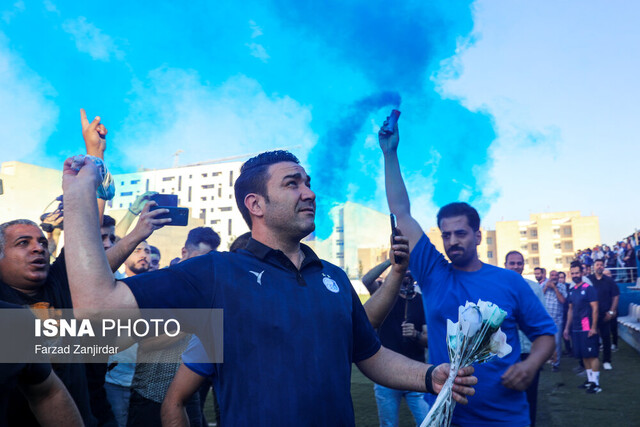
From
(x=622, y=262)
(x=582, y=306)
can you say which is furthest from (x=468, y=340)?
(x=622, y=262)

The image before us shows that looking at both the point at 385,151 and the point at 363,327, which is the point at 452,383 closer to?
the point at 363,327

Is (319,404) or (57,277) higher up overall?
(57,277)

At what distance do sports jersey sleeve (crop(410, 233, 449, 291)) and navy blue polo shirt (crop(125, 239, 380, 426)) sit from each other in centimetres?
171

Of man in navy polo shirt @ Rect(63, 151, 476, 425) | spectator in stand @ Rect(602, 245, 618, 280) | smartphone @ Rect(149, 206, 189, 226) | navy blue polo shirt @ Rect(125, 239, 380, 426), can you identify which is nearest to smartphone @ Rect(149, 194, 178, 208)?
smartphone @ Rect(149, 206, 189, 226)

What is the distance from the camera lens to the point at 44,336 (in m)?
2.89

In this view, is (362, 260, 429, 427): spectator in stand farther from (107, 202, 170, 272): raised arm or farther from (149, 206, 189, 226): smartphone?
(107, 202, 170, 272): raised arm

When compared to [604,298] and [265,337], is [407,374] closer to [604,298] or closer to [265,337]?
[265,337]

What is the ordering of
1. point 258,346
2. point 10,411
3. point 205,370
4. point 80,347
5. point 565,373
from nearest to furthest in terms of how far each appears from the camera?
1. point 258,346
2. point 10,411
3. point 205,370
4. point 80,347
5. point 565,373

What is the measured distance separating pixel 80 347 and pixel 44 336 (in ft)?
1.98

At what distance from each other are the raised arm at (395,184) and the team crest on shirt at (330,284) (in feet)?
5.33

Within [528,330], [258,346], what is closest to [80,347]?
[258,346]

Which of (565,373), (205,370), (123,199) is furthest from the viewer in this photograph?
(123,199)

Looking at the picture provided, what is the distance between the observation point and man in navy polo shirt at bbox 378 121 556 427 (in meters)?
3.22

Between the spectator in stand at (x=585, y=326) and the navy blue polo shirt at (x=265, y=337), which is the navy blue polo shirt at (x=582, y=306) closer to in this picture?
the spectator in stand at (x=585, y=326)
